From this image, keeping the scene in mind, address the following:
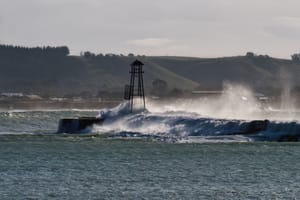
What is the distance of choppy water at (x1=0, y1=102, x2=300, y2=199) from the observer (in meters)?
38.5

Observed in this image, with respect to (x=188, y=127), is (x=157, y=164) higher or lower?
lower

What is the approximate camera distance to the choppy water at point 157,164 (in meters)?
38.5

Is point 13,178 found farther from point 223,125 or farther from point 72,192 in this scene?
point 223,125

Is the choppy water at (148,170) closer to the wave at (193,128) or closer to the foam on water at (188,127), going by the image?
the wave at (193,128)

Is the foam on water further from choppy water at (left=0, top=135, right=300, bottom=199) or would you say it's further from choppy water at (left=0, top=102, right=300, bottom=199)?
choppy water at (left=0, top=135, right=300, bottom=199)

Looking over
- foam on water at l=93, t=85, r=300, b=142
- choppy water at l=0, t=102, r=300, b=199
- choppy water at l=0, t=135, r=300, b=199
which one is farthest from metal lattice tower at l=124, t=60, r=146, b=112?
choppy water at l=0, t=135, r=300, b=199

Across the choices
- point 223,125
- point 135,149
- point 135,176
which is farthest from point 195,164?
point 223,125

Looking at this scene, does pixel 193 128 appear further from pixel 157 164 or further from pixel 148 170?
pixel 148 170

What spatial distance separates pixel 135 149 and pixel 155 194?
2020 cm

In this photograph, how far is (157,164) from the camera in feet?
160

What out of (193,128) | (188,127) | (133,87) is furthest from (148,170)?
(133,87)

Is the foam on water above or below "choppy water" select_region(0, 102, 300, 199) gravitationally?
above

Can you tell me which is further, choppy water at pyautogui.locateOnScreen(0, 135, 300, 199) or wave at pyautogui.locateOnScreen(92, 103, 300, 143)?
wave at pyautogui.locateOnScreen(92, 103, 300, 143)

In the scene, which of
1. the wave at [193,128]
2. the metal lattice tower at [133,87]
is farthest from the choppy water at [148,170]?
the metal lattice tower at [133,87]
